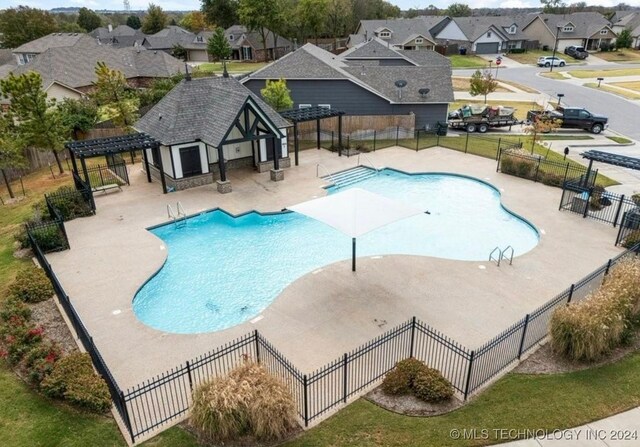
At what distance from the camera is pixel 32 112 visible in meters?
24.3

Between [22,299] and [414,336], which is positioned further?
[22,299]

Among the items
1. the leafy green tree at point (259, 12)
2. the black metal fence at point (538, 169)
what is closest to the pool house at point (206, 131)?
the black metal fence at point (538, 169)

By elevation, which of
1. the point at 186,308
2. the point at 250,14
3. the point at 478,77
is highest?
the point at 250,14

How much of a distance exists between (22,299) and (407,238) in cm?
1548

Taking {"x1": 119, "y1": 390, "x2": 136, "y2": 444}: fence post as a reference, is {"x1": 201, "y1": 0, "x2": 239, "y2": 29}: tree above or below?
above

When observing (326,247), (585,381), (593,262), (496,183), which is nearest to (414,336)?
(585,381)

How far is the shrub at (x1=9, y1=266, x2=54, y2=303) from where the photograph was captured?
14.6m

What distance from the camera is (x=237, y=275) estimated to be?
17.6 metres

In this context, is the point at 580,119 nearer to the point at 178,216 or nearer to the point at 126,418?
the point at 178,216

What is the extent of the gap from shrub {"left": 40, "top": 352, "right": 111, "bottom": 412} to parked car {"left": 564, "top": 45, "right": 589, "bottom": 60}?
92.4m

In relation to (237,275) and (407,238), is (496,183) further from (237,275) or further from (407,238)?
(237,275)

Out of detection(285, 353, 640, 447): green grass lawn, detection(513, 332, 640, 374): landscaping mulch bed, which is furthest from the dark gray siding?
detection(285, 353, 640, 447): green grass lawn

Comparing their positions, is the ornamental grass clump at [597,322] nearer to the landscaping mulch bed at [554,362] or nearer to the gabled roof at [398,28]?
the landscaping mulch bed at [554,362]

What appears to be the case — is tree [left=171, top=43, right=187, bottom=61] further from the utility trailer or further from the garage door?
the utility trailer
